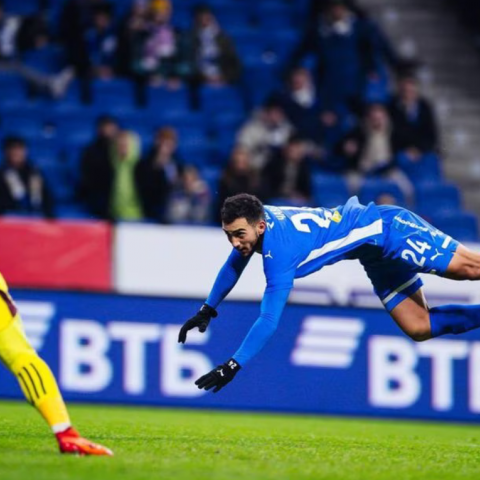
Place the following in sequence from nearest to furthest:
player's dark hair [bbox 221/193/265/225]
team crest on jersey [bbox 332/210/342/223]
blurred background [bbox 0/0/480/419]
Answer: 1. player's dark hair [bbox 221/193/265/225]
2. team crest on jersey [bbox 332/210/342/223]
3. blurred background [bbox 0/0/480/419]

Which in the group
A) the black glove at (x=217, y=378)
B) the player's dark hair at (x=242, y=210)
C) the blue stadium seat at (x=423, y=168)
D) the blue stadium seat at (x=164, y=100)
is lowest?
the black glove at (x=217, y=378)

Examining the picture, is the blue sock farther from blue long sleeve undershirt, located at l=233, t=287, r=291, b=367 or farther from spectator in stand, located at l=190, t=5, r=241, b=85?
spectator in stand, located at l=190, t=5, r=241, b=85

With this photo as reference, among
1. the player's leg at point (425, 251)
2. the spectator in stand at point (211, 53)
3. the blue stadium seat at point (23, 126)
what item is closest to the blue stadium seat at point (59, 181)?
the blue stadium seat at point (23, 126)

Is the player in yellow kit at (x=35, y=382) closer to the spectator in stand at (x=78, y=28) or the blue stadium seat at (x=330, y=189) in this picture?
the blue stadium seat at (x=330, y=189)

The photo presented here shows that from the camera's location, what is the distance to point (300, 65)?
56.0ft

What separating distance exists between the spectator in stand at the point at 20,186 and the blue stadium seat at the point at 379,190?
3.87 metres

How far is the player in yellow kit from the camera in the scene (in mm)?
7086


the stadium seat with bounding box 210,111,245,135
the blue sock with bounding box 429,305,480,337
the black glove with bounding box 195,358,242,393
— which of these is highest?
the stadium seat with bounding box 210,111,245,135

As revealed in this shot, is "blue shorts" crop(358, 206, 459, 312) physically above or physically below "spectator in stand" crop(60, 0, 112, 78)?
below

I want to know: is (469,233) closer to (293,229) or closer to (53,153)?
(53,153)

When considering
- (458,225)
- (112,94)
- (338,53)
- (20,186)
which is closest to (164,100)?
(112,94)

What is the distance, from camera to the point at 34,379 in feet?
23.2

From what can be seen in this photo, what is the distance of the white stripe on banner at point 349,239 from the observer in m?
8.49

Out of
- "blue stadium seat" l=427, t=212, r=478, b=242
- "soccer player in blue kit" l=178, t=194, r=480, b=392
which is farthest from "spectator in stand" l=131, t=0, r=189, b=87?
"soccer player in blue kit" l=178, t=194, r=480, b=392
